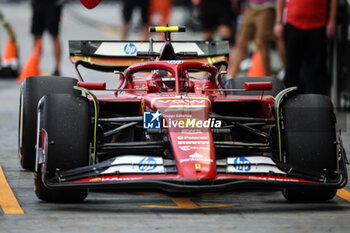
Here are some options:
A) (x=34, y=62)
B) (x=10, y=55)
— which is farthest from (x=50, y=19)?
(x=10, y=55)

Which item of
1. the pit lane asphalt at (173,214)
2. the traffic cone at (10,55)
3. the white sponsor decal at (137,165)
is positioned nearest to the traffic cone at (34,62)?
the traffic cone at (10,55)

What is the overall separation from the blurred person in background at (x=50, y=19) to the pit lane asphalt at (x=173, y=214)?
8.93 meters

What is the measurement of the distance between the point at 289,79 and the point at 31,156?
452 cm

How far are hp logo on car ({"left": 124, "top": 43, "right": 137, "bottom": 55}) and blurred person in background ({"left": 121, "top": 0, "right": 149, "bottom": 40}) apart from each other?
941 centimetres

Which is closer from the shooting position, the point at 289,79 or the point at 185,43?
the point at 185,43

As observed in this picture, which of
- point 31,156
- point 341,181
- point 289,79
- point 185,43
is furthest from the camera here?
point 289,79

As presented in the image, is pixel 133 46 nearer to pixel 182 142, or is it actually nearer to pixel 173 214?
pixel 182 142

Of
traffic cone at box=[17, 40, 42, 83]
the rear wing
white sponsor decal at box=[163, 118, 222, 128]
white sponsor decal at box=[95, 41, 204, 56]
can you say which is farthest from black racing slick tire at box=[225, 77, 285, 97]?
traffic cone at box=[17, 40, 42, 83]

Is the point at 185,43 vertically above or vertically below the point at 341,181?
above

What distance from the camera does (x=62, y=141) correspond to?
6691 mm

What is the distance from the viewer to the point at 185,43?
9453 mm

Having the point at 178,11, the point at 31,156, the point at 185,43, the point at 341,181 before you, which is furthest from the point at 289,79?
the point at 178,11

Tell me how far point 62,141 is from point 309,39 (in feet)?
19.0

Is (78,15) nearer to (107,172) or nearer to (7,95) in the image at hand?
(7,95)
